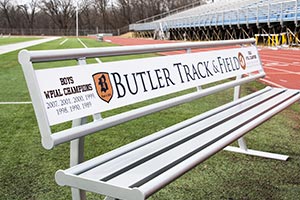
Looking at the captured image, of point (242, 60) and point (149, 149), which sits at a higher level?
point (242, 60)

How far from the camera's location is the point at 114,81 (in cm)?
238

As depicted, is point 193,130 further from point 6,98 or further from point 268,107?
point 6,98

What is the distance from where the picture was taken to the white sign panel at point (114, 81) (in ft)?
6.44

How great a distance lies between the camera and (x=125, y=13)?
291 feet

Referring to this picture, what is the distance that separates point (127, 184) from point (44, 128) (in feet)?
1.53

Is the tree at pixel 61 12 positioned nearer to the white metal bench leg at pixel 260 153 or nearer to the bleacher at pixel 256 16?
the bleacher at pixel 256 16

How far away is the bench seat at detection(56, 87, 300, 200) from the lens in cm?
180

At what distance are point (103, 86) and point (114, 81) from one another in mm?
106

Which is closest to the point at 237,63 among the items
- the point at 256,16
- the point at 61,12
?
the point at 256,16

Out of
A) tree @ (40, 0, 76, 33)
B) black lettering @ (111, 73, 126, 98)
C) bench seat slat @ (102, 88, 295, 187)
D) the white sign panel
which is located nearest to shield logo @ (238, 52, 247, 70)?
the white sign panel

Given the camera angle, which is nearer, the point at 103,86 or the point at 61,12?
the point at 103,86

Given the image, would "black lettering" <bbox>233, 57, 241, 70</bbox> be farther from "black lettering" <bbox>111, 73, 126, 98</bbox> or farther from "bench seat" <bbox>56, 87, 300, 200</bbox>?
"black lettering" <bbox>111, 73, 126, 98</bbox>

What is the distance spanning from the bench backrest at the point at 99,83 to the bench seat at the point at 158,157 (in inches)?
7.0

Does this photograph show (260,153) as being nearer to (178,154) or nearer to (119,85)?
(178,154)
